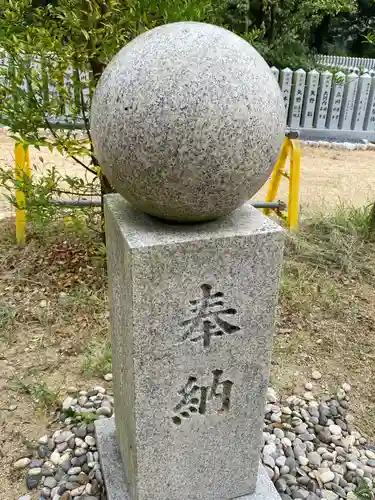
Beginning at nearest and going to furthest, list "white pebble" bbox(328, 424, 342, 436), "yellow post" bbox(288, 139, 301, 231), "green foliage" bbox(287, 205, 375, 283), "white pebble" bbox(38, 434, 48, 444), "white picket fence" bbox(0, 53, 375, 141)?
"white pebble" bbox(38, 434, 48, 444), "white pebble" bbox(328, 424, 342, 436), "green foliage" bbox(287, 205, 375, 283), "yellow post" bbox(288, 139, 301, 231), "white picket fence" bbox(0, 53, 375, 141)

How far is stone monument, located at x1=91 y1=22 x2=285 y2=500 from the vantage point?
152 centimetres

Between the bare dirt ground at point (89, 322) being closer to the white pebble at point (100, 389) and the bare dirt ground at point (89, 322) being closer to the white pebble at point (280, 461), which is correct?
the white pebble at point (100, 389)

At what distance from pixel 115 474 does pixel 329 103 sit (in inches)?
384

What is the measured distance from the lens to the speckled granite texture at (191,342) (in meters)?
1.77

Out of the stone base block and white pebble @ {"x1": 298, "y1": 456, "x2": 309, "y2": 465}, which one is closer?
the stone base block

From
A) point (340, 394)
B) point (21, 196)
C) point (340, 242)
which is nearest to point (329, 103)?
point (340, 242)

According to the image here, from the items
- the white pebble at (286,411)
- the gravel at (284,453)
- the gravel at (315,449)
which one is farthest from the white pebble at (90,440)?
the white pebble at (286,411)

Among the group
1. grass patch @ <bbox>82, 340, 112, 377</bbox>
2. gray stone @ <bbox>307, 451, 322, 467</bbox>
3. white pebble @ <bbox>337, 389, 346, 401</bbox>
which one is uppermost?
grass patch @ <bbox>82, 340, 112, 377</bbox>

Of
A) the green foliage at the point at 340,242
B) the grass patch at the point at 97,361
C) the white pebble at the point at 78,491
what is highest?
the green foliage at the point at 340,242

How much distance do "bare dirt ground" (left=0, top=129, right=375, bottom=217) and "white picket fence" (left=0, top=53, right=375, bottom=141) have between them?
1.24m

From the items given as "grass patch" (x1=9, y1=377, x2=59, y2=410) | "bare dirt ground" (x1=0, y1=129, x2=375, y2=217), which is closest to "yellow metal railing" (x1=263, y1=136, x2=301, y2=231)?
"bare dirt ground" (x1=0, y1=129, x2=375, y2=217)

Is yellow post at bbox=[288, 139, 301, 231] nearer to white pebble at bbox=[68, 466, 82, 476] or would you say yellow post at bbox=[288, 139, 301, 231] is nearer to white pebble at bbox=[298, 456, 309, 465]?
white pebble at bbox=[298, 456, 309, 465]

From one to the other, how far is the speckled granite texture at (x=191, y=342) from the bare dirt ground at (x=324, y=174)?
4290 millimetres

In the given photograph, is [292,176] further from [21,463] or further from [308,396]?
[21,463]
